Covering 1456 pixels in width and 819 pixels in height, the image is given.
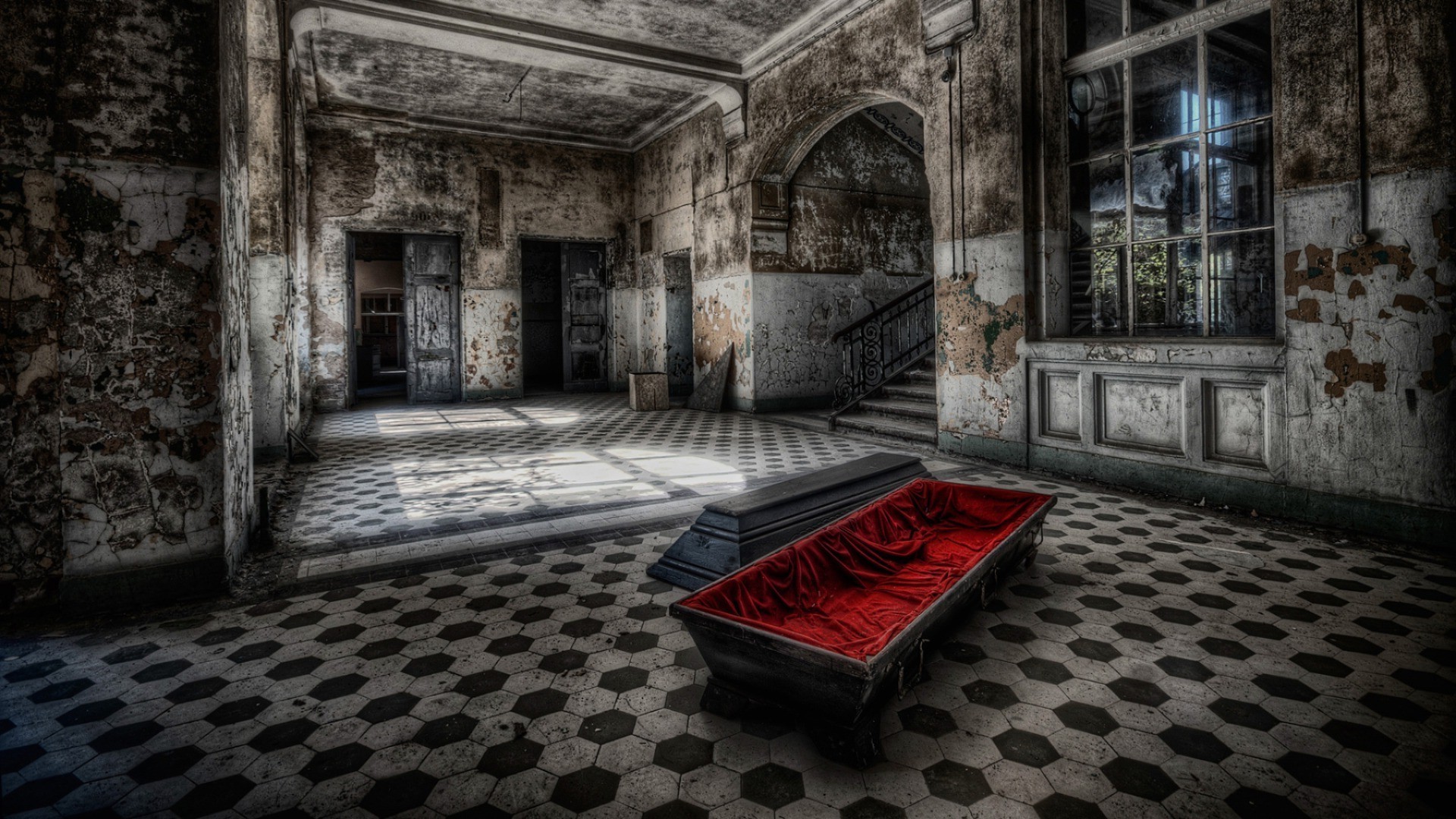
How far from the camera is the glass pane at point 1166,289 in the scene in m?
5.21

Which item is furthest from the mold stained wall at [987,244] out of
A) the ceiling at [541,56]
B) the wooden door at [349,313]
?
the wooden door at [349,313]

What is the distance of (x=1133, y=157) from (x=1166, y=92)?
0.55m

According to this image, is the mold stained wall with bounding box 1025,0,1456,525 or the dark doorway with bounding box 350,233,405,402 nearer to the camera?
the mold stained wall with bounding box 1025,0,1456,525

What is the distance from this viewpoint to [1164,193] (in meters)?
5.62

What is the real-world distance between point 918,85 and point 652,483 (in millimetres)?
4702

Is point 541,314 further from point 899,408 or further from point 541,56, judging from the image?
point 899,408

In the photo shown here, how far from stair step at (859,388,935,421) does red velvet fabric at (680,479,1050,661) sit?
13.6ft

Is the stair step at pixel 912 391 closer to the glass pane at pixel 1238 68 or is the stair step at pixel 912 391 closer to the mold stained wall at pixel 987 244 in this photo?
the mold stained wall at pixel 987 244

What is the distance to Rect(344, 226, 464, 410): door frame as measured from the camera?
37.2ft

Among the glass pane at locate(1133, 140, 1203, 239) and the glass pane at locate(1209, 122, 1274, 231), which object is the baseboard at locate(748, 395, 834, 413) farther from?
the glass pane at locate(1209, 122, 1274, 231)

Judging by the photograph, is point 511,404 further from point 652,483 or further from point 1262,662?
point 1262,662

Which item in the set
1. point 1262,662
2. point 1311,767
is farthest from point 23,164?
point 1262,662

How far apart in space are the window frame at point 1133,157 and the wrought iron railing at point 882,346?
2.57 m

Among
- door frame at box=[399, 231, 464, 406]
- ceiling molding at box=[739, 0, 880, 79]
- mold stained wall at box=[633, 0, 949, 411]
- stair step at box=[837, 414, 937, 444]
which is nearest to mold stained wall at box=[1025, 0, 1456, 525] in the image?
stair step at box=[837, 414, 937, 444]
